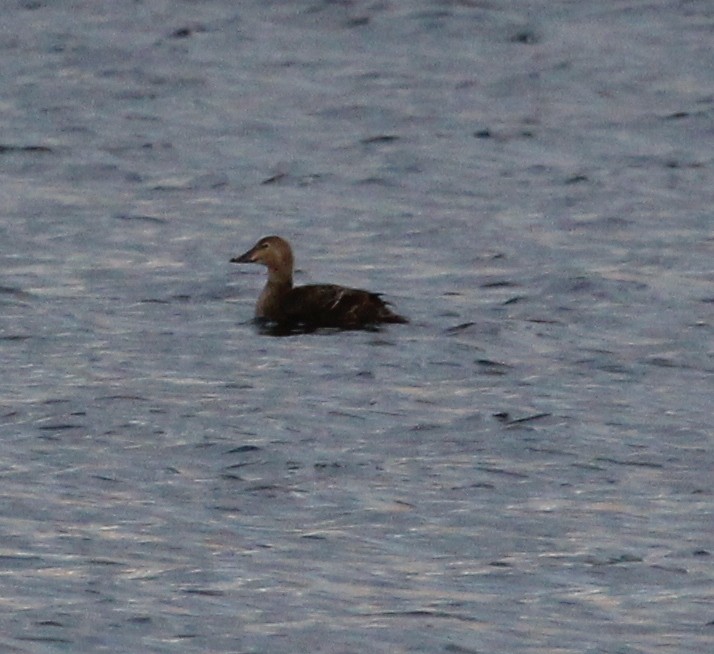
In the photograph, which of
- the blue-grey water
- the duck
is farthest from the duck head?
the blue-grey water

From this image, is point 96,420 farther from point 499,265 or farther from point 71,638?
point 499,265

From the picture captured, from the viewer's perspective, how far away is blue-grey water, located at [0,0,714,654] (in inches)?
371

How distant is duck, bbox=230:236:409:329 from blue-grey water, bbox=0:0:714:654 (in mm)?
149

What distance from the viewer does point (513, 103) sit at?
859 inches

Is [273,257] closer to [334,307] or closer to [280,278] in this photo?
[280,278]

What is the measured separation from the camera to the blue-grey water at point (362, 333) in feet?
30.9

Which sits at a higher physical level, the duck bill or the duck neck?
the duck bill

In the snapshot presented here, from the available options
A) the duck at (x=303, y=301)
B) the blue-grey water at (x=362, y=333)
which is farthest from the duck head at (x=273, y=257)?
the blue-grey water at (x=362, y=333)

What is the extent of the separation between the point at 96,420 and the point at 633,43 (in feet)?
42.7

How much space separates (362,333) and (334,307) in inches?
15.8

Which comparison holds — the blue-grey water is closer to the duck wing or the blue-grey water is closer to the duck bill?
the duck wing

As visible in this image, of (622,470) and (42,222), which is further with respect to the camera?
(42,222)

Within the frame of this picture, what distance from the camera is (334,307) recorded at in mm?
14820

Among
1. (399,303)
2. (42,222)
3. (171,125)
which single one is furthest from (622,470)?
(171,125)
